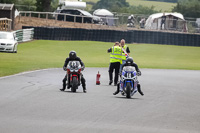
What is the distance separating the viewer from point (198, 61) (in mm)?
42000

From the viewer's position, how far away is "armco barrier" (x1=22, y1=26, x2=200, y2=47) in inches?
1927

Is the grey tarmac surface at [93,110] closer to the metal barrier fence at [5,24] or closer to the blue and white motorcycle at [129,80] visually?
the blue and white motorcycle at [129,80]

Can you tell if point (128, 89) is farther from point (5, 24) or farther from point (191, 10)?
point (191, 10)

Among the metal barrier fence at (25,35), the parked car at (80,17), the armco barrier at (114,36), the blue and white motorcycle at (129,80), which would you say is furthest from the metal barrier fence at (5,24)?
the blue and white motorcycle at (129,80)

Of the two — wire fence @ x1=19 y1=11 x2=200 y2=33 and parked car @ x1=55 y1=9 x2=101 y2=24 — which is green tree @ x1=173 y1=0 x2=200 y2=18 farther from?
parked car @ x1=55 y1=9 x2=101 y2=24

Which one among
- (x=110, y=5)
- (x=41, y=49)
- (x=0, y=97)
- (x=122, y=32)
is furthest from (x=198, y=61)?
(x=110, y=5)

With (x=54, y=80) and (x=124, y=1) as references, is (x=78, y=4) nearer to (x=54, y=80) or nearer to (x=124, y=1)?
(x=54, y=80)

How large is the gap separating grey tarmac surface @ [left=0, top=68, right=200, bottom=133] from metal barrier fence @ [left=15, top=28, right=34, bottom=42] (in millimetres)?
27846

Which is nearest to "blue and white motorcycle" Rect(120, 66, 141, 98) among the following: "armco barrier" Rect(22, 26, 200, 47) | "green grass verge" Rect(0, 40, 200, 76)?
"green grass verge" Rect(0, 40, 200, 76)

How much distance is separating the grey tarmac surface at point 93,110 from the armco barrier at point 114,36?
96.7ft

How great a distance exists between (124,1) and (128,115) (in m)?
137

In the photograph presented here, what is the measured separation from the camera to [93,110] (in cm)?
1220

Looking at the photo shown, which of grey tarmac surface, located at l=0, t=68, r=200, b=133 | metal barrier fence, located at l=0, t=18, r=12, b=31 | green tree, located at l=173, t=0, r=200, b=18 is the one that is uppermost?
green tree, located at l=173, t=0, r=200, b=18

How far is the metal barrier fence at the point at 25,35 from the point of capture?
47.1 metres
